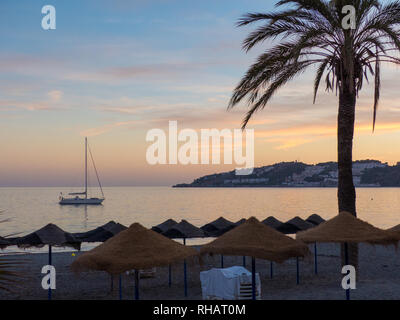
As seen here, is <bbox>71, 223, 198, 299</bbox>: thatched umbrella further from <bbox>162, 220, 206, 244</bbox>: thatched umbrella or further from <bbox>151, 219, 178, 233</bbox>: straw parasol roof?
<bbox>151, 219, 178, 233</bbox>: straw parasol roof

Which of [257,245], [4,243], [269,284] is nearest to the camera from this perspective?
[257,245]

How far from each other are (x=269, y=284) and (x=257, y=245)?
705cm

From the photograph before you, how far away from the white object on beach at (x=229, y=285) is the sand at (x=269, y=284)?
1.32 m

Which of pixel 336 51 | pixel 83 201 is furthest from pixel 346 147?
pixel 83 201

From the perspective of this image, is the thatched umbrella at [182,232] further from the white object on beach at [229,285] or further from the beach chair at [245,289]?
the beach chair at [245,289]

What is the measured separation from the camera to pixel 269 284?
19344 millimetres

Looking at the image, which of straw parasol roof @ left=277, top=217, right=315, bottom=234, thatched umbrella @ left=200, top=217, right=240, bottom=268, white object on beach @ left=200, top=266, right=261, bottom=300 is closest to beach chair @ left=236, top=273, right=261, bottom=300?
white object on beach @ left=200, top=266, right=261, bottom=300

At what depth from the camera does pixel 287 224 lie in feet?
75.0

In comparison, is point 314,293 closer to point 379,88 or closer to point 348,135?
point 348,135

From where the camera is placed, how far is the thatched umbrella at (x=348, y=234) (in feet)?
47.0

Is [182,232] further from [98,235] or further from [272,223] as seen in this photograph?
[272,223]

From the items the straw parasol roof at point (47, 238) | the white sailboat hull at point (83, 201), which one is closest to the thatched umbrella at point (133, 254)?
the straw parasol roof at point (47, 238)

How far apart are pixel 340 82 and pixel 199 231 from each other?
28.0 feet
